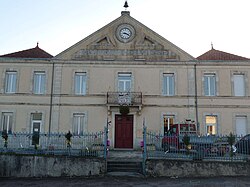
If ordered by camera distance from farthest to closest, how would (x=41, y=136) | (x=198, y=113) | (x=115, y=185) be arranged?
(x=198, y=113) → (x=41, y=136) → (x=115, y=185)

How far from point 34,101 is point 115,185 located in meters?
12.1

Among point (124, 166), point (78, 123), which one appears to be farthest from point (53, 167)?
point (78, 123)

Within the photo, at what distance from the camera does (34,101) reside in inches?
800

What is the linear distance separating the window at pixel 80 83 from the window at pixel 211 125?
358 inches

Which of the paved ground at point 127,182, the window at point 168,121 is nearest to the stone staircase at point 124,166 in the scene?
the paved ground at point 127,182

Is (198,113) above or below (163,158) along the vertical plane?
above

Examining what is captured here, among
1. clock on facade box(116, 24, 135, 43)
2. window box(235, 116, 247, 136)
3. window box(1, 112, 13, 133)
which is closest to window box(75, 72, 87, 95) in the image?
clock on facade box(116, 24, 135, 43)

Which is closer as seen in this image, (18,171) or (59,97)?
(18,171)

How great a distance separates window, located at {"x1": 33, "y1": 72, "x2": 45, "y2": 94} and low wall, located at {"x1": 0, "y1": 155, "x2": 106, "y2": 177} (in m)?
8.94

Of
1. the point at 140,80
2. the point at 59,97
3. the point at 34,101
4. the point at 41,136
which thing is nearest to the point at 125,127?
the point at 140,80

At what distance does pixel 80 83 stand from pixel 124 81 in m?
3.22

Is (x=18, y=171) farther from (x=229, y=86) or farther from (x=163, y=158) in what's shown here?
(x=229, y=86)

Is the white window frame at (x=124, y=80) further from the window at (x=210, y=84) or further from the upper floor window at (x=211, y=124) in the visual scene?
the upper floor window at (x=211, y=124)

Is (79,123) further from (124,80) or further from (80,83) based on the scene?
(124,80)
